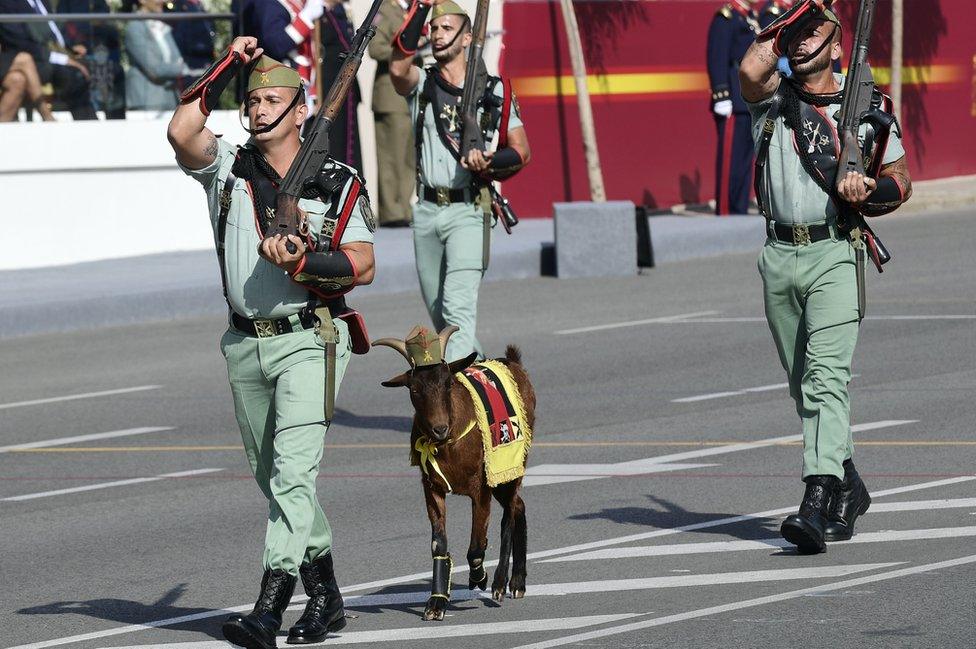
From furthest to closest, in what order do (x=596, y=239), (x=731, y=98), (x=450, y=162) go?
1. (x=731, y=98)
2. (x=596, y=239)
3. (x=450, y=162)

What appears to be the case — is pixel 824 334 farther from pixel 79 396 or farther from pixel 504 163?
pixel 79 396

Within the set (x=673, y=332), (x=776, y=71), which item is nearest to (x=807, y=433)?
(x=776, y=71)

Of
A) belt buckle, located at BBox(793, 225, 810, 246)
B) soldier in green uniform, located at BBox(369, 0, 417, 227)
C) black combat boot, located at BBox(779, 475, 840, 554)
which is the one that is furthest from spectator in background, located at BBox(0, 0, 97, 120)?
black combat boot, located at BBox(779, 475, 840, 554)

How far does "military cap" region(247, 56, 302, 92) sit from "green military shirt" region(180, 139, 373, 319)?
1.02ft

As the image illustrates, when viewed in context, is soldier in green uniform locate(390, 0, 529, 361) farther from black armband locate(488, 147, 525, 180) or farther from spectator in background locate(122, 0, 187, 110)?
spectator in background locate(122, 0, 187, 110)

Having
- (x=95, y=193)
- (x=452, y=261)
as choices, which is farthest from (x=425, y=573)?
(x=95, y=193)

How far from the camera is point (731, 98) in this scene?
2431cm

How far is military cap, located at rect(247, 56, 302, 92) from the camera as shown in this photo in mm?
7254

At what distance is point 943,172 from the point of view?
98.9ft

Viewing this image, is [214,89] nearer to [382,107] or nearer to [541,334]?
[541,334]

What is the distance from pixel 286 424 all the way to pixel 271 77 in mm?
1264

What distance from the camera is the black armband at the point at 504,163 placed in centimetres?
1142

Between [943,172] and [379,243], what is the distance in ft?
37.6

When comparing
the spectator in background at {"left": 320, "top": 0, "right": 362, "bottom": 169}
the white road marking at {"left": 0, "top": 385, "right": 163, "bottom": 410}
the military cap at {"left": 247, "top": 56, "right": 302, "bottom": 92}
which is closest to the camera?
the military cap at {"left": 247, "top": 56, "right": 302, "bottom": 92}
